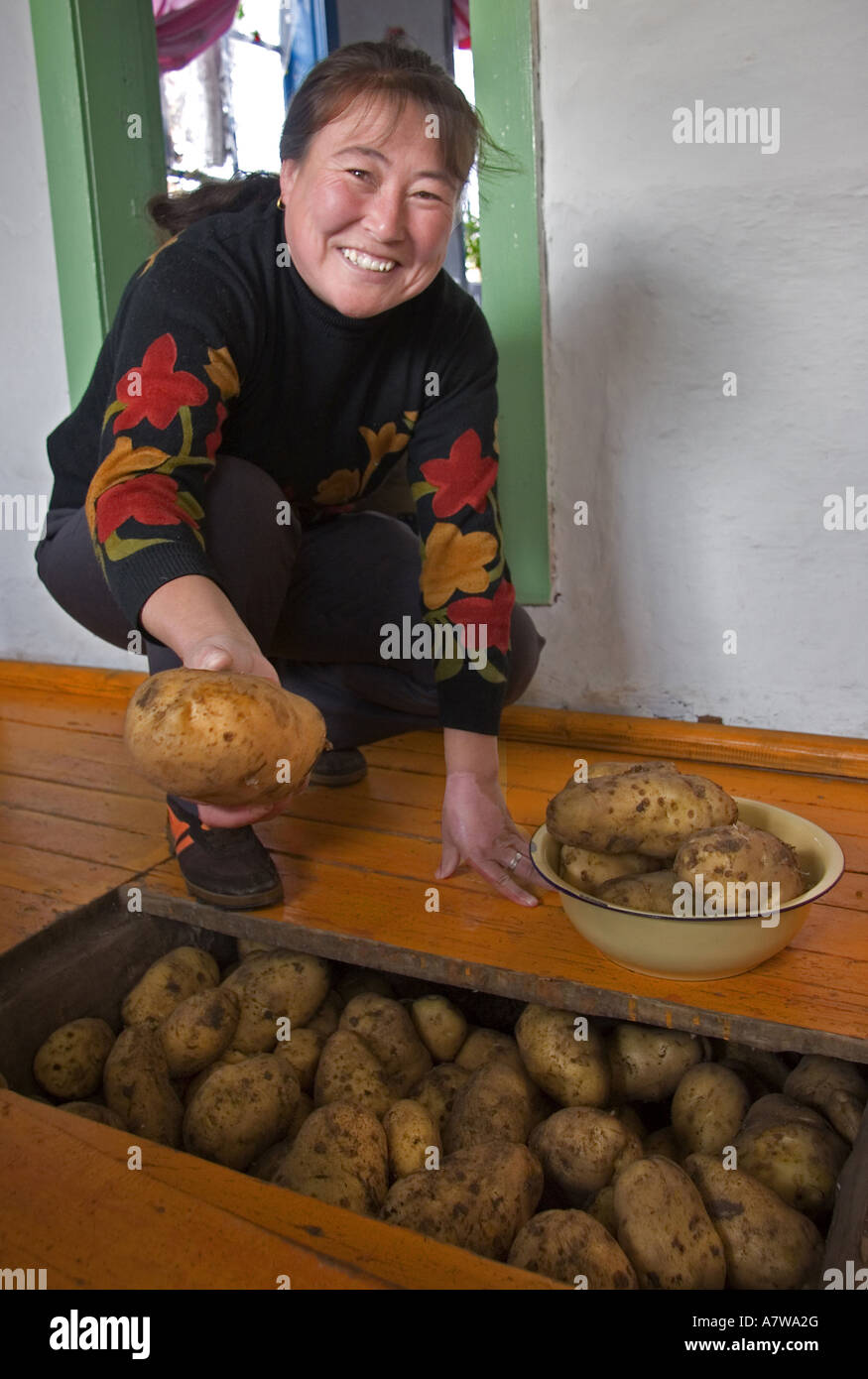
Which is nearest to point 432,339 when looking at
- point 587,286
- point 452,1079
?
point 587,286

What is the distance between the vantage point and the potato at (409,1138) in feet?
3.69

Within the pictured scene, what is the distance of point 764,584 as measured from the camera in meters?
1.93

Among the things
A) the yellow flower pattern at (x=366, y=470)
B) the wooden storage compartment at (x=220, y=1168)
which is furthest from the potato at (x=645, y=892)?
the yellow flower pattern at (x=366, y=470)

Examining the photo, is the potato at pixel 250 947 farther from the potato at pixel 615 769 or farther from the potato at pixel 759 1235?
the potato at pixel 759 1235

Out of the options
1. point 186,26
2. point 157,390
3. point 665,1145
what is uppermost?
point 186,26

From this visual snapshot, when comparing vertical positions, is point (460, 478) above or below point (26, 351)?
below

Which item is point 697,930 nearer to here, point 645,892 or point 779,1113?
point 645,892

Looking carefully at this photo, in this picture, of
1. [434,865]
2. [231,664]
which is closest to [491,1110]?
[434,865]

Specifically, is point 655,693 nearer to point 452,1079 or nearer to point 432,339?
point 432,339

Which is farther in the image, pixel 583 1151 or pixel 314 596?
pixel 314 596

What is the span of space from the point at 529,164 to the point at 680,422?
1.73 feet

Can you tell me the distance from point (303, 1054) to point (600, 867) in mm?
427

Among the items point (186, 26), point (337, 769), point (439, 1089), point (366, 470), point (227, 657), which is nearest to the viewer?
point (227, 657)

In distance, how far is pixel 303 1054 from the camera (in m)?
1.32
